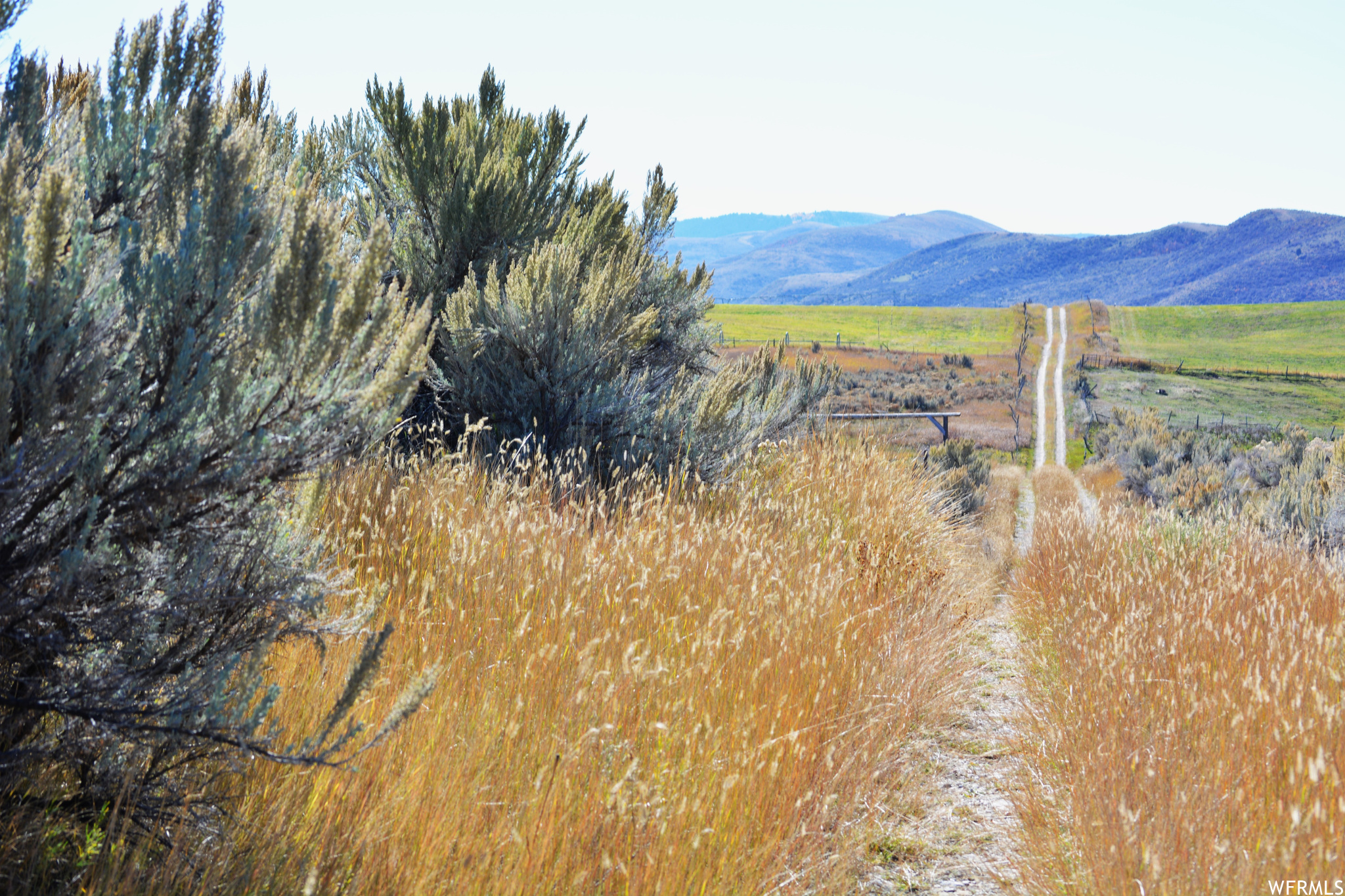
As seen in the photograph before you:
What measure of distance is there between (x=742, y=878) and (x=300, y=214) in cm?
218

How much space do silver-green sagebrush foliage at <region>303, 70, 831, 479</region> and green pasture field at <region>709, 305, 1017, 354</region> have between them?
208 ft

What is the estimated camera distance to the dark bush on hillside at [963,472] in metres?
14.3

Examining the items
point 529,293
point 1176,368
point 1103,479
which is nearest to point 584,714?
point 529,293

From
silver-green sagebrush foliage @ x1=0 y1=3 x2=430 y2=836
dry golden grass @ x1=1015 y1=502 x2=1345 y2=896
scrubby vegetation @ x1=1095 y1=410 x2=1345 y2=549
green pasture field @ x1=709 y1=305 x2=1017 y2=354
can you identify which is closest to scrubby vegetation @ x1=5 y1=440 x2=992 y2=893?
silver-green sagebrush foliage @ x1=0 y1=3 x2=430 y2=836

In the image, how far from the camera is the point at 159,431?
68.5 inches

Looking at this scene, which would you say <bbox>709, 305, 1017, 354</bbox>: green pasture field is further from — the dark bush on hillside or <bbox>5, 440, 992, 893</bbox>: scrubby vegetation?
<bbox>5, 440, 992, 893</bbox>: scrubby vegetation

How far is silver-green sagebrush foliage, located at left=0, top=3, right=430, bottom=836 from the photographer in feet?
5.33

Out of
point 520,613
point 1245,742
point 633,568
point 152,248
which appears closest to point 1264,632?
point 1245,742

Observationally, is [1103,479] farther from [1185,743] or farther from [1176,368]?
[1176,368]

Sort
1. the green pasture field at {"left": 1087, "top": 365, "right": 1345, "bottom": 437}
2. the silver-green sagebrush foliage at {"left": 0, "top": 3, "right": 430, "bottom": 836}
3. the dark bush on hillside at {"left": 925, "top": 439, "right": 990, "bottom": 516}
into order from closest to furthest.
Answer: the silver-green sagebrush foliage at {"left": 0, "top": 3, "right": 430, "bottom": 836} → the dark bush on hillside at {"left": 925, "top": 439, "right": 990, "bottom": 516} → the green pasture field at {"left": 1087, "top": 365, "right": 1345, "bottom": 437}

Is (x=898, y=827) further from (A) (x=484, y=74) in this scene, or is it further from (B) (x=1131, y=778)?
(A) (x=484, y=74)

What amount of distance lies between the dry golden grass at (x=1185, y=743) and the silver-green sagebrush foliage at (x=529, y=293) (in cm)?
305

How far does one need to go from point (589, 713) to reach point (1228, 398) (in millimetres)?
50325

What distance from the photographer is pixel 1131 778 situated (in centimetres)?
286
